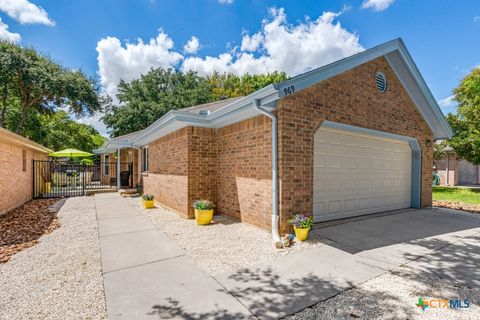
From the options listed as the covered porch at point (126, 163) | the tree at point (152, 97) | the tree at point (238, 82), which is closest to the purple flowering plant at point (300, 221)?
the covered porch at point (126, 163)

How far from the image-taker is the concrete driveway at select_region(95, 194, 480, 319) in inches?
105

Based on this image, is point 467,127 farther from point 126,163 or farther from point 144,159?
point 126,163

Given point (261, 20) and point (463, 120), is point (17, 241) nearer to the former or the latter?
point (261, 20)

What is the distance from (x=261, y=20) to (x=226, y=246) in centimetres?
1199

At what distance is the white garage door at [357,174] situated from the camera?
5.95 metres

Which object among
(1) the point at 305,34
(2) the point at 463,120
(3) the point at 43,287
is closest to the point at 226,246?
(3) the point at 43,287

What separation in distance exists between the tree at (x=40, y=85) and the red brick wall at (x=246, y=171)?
1624 cm

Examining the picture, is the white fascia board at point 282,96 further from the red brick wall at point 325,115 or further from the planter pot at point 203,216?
the planter pot at point 203,216

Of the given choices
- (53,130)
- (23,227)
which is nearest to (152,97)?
(53,130)

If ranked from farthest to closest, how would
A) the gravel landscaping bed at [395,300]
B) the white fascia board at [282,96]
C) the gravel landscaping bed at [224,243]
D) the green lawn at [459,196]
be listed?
the green lawn at [459,196] < the white fascia board at [282,96] < the gravel landscaping bed at [224,243] < the gravel landscaping bed at [395,300]

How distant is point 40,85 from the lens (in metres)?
16.1

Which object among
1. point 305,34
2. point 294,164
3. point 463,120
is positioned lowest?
point 294,164

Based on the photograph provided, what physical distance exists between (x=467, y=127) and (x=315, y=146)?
52.8ft

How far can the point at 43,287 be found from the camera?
312 cm
